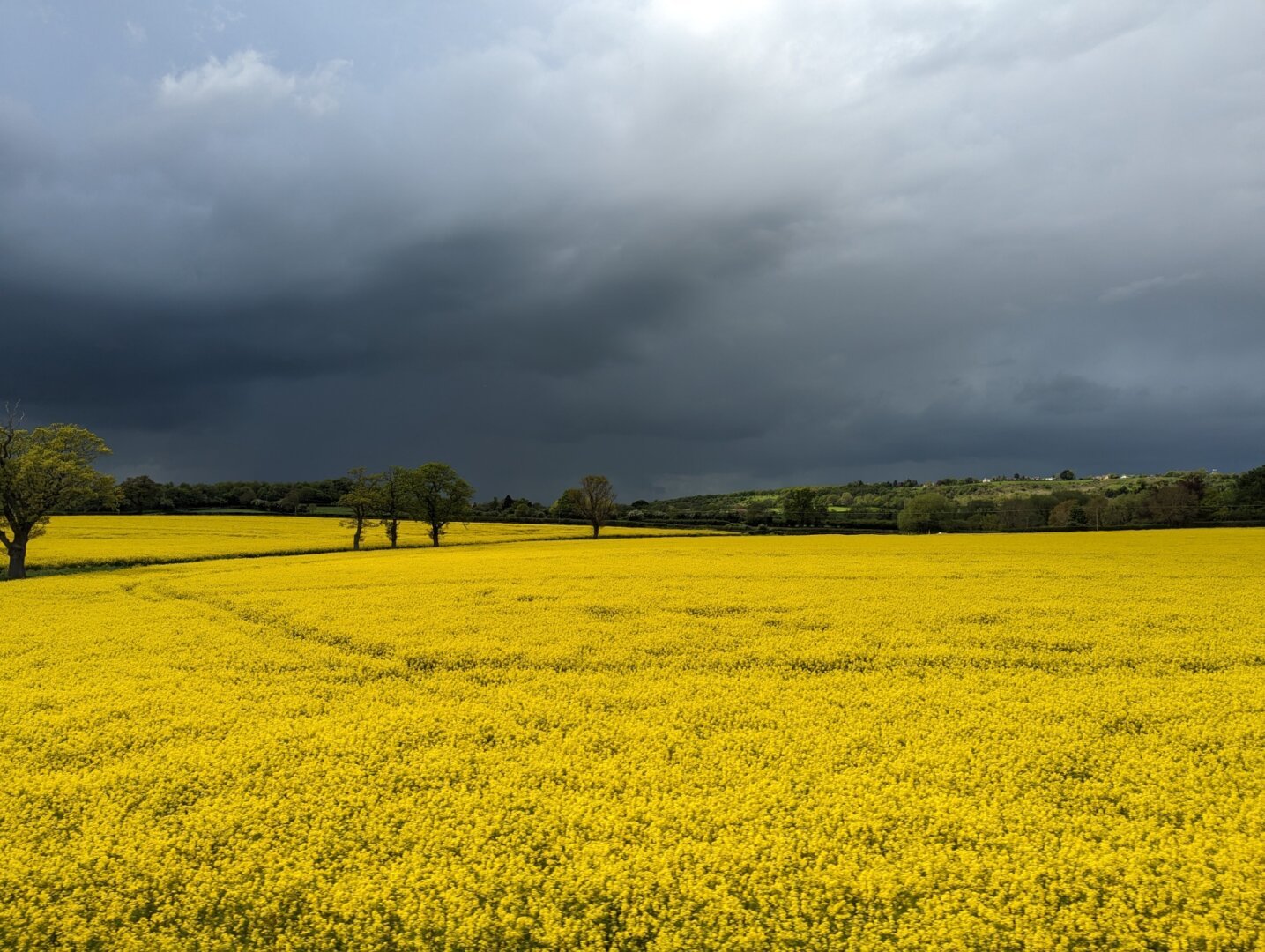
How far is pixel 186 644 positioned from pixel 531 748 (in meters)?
11.8

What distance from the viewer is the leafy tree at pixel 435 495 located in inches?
2371

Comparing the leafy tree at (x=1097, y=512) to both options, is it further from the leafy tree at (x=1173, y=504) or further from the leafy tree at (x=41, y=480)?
the leafy tree at (x=41, y=480)

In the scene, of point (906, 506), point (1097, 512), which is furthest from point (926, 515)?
point (1097, 512)

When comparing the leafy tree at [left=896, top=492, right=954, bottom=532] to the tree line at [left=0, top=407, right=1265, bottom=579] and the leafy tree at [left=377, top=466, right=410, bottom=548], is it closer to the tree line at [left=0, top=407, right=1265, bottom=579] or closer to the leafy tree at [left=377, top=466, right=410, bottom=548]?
the tree line at [left=0, top=407, right=1265, bottom=579]

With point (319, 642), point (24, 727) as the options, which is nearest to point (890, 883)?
point (24, 727)

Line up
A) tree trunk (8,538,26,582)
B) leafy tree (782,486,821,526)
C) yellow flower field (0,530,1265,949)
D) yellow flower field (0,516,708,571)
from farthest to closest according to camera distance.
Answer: leafy tree (782,486,821,526)
yellow flower field (0,516,708,571)
tree trunk (8,538,26,582)
yellow flower field (0,530,1265,949)

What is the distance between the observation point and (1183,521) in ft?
184

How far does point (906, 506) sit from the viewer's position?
81938 mm

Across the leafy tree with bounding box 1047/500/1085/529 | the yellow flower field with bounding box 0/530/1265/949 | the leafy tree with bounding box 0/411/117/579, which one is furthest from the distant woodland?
the yellow flower field with bounding box 0/530/1265/949

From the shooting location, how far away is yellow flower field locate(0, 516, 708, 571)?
139 ft

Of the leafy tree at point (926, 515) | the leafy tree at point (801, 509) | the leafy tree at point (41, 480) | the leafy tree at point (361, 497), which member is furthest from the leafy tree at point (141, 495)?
the leafy tree at point (926, 515)

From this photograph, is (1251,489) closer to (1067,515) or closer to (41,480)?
(1067,515)

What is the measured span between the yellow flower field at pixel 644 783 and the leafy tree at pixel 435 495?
42.9 meters

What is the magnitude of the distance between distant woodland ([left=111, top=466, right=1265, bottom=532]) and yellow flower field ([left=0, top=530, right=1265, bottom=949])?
50725 millimetres
